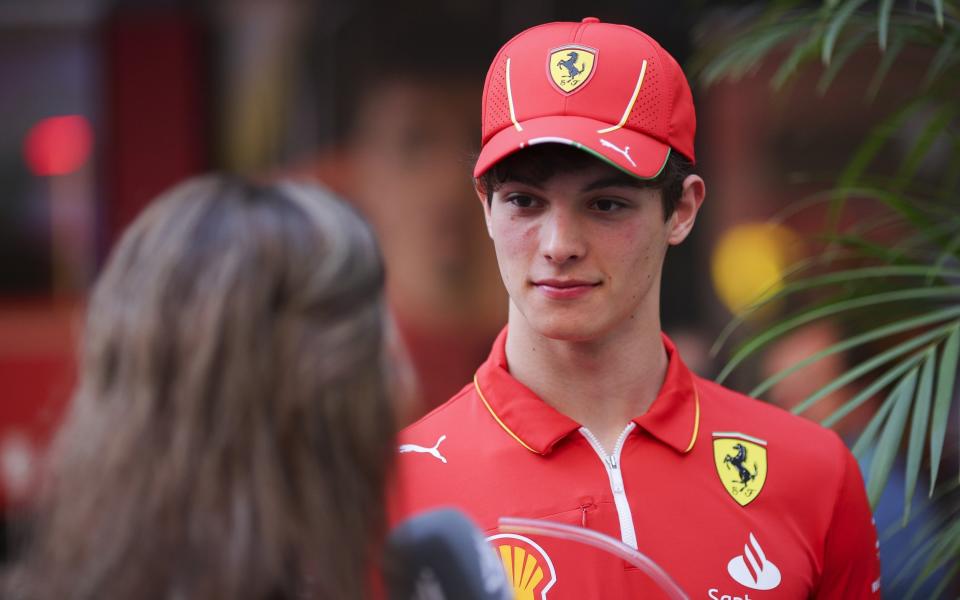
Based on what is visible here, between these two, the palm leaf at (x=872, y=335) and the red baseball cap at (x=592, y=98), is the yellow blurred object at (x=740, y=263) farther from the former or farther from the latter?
the red baseball cap at (x=592, y=98)

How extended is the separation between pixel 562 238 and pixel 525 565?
55 centimetres

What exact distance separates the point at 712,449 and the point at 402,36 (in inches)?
214

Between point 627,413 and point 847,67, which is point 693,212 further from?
point 847,67

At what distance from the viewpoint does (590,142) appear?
2000 millimetres

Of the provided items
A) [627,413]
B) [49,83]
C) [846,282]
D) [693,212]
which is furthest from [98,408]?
[49,83]

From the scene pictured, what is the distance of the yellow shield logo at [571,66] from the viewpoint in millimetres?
2096

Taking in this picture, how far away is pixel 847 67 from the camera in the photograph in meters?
6.48

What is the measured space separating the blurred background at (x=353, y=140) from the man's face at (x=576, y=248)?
15.1ft

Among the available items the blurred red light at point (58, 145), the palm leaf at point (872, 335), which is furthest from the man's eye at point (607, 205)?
the blurred red light at point (58, 145)

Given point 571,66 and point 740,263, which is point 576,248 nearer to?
point 571,66

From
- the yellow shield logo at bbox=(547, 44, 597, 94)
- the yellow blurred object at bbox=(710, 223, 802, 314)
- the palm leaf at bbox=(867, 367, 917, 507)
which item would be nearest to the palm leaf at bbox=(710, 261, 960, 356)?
the palm leaf at bbox=(867, 367, 917, 507)

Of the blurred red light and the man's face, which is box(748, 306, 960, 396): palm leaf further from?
the blurred red light

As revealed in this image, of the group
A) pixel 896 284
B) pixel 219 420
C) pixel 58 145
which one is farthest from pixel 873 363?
pixel 58 145

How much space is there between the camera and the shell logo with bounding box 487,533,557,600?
193 cm
